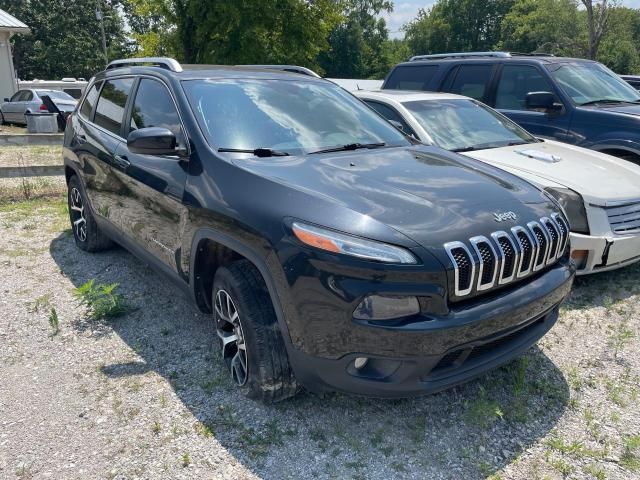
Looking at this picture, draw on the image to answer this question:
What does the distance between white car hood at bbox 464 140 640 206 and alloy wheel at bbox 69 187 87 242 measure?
3.79 metres

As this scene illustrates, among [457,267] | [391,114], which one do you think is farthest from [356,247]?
[391,114]

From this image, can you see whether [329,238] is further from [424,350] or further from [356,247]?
[424,350]

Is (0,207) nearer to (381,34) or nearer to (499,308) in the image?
(499,308)

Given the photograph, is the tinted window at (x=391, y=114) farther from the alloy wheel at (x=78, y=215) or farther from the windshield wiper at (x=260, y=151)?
the alloy wheel at (x=78, y=215)

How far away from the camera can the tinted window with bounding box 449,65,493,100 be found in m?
6.81

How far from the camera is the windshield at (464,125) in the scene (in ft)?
16.7

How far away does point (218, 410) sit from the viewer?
9.11 ft

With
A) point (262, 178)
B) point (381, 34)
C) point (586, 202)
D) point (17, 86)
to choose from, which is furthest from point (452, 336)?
point (381, 34)

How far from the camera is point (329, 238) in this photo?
224 centimetres

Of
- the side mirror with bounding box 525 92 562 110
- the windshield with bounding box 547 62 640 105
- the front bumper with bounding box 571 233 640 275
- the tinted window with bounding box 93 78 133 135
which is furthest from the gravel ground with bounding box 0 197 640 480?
the windshield with bounding box 547 62 640 105

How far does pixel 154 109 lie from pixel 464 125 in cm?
319

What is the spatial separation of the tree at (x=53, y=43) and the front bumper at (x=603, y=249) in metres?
46.2

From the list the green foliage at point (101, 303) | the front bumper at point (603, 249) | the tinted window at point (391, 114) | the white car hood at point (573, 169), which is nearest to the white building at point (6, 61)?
the tinted window at point (391, 114)

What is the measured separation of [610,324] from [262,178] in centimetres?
281
